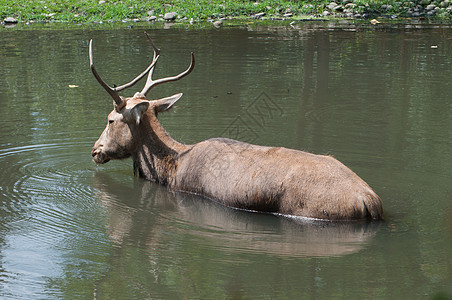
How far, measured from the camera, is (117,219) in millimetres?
7215

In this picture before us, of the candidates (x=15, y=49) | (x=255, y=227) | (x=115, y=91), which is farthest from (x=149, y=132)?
(x=15, y=49)

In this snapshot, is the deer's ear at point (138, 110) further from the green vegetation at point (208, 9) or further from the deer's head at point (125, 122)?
the green vegetation at point (208, 9)

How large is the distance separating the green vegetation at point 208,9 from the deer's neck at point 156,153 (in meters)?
17.6

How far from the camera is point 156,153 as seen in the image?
848 cm

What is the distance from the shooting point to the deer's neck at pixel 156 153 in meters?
8.39

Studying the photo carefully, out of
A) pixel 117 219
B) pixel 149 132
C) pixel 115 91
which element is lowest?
pixel 117 219

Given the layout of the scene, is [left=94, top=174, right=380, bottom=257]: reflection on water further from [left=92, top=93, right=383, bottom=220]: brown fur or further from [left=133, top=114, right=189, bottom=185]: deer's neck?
[left=133, top=114, right=189, bottom=185]: deer's neck

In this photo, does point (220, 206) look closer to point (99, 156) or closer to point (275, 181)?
point (275, 181)

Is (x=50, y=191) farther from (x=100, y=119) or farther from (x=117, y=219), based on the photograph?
(x=100, y=119)

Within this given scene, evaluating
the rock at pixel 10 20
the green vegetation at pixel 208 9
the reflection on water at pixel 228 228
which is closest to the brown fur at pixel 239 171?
the reflection on water at pixel 228 228

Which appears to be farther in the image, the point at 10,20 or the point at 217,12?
the point at 217,12

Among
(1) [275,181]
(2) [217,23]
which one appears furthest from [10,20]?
(1) [275,181]

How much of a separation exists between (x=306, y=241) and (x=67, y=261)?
222 centimetres

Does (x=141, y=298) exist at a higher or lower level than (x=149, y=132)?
lower
